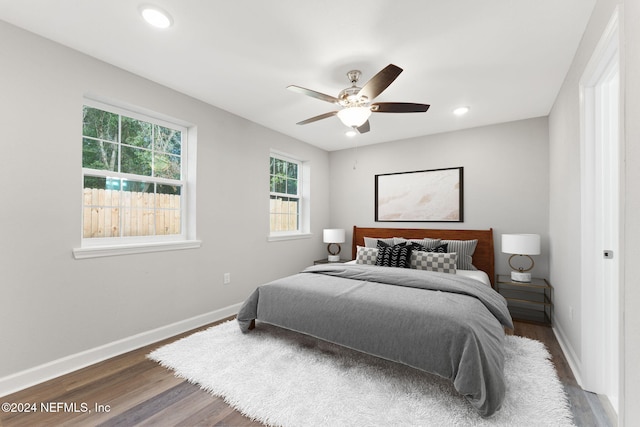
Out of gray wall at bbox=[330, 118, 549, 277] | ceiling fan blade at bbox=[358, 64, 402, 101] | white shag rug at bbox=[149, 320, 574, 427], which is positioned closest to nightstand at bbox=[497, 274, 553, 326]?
gray wall at bbox=[330, 118, 549, 277]

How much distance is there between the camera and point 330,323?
7.39 feet

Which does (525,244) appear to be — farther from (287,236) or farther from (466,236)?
(287,236)

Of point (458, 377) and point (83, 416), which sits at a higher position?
point (458, 377)

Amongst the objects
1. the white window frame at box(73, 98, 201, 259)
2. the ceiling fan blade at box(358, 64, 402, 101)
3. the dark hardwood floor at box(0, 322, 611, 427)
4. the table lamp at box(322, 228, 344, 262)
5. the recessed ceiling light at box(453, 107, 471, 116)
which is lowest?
the dark hardwood floor at box(0, 322, 611, 427)

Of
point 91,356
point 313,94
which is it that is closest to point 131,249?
point 91,356

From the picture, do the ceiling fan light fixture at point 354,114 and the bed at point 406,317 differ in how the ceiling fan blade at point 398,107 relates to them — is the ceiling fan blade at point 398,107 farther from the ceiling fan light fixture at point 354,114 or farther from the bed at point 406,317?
the bed at point 406,317

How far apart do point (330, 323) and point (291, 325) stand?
427mm

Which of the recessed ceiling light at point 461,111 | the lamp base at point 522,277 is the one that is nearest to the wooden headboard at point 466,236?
the lamp base at point 522,277

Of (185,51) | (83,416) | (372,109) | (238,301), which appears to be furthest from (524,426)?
(185,51)

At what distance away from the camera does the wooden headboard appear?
3.73 meters

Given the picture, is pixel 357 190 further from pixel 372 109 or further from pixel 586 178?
pixel 586 178

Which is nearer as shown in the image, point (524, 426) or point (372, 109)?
point (524, 426)

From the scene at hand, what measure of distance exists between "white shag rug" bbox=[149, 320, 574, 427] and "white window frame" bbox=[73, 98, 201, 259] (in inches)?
37.5

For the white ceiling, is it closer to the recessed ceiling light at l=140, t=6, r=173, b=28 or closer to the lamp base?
the recessed ceiling light at l=140, t=6, r=173, b=28
